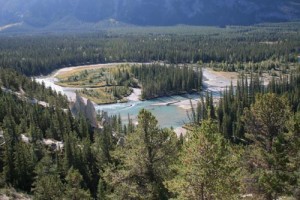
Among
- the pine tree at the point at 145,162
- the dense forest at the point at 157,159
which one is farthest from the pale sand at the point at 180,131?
the pine tree at the point at 145,162

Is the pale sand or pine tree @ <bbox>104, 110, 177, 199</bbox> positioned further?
the pale sand

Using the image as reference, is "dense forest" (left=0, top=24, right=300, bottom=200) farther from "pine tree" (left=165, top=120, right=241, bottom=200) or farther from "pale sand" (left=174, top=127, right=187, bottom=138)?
"pale sand" (left=174, top=127, right=187, bottom=138)

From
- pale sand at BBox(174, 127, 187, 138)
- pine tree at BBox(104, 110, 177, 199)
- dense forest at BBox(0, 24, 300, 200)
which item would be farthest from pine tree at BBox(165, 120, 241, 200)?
pale sand at BBox(174, 127, 187, 138)

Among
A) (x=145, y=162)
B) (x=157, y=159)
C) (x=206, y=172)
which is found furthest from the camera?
(x=157, y=159)

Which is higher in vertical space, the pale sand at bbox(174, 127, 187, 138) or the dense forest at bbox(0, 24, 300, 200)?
the dense forest at bbox(0, 24, 300, 200)

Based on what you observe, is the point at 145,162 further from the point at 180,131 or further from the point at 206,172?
Result: the point at 180,131

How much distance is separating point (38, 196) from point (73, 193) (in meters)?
9.00

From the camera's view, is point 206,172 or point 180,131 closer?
point 206,172

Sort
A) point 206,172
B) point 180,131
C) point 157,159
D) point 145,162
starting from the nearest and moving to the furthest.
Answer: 1. point 206,172
2. point 145,162
3. point 157,159
4. point 180,131

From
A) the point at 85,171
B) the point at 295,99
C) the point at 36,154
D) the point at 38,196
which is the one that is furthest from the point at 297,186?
the point at 295,99

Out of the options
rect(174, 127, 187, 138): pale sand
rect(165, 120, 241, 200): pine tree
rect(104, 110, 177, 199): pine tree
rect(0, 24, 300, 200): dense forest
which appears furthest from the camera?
rect(174, 127, 187, 138): pale sand

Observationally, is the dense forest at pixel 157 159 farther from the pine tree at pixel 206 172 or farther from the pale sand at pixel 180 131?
the pale sand at pixel 180 131

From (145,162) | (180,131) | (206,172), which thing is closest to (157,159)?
(145,162)

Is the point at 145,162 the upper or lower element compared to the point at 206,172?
lower
